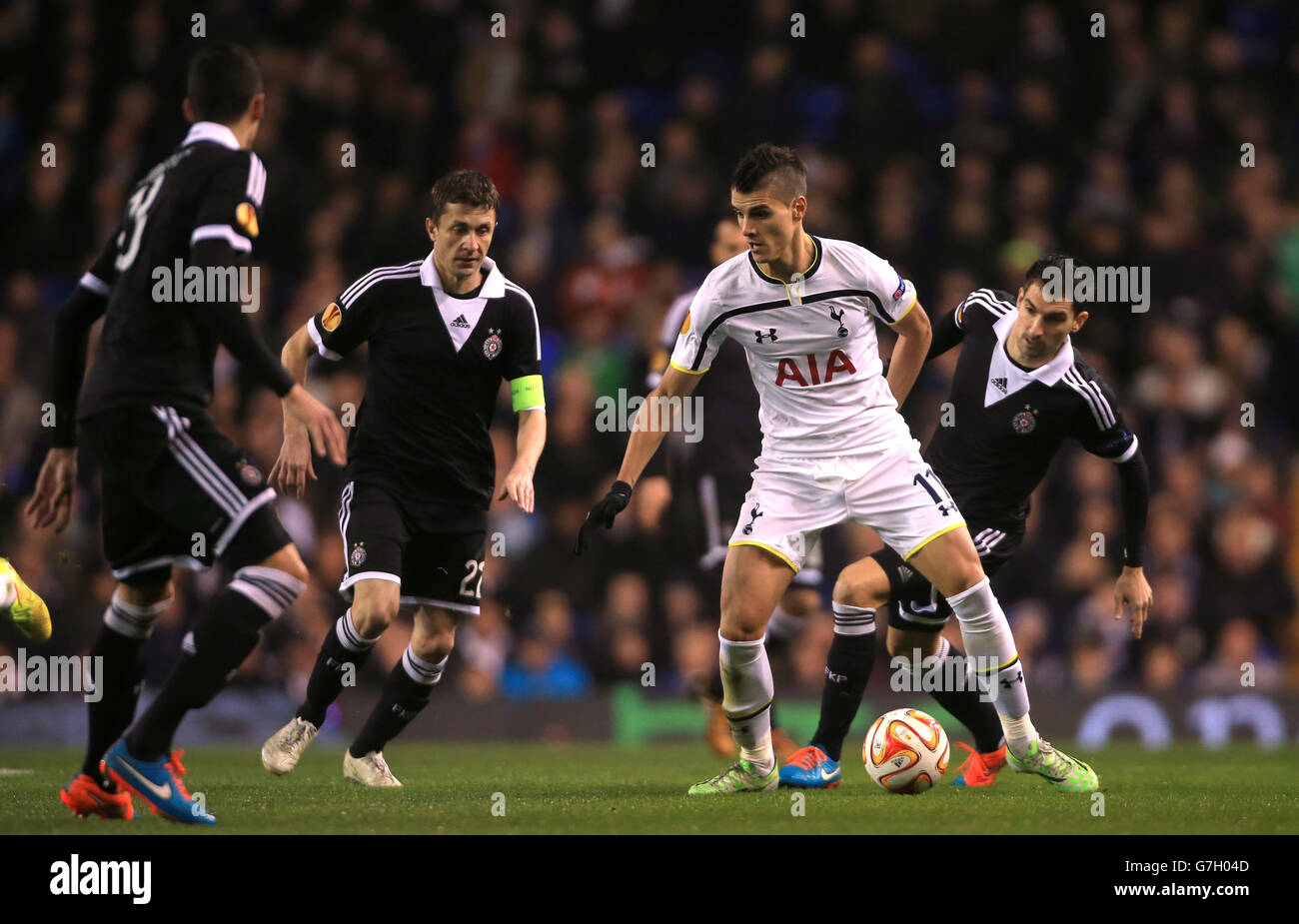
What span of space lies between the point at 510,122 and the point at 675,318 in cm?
641

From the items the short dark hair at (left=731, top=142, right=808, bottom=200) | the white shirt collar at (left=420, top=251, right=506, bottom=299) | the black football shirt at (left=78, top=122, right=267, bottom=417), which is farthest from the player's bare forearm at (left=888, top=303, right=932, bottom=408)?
the black football shirt at (left=78, top=122, right=267, bottom=417)

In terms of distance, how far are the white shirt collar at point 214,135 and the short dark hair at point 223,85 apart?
3 cm

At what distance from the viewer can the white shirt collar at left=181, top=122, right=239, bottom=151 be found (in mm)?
5191

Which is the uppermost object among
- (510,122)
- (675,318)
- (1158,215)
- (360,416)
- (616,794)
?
(510,122)

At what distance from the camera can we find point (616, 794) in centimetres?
651

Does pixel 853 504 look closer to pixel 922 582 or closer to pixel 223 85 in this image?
pixel 922 582

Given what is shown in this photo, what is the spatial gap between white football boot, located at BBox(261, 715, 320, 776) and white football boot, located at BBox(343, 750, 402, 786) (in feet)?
1.01

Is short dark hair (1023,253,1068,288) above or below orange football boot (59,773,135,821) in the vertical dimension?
above

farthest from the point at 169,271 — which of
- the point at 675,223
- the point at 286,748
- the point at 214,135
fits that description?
the point at 675,223

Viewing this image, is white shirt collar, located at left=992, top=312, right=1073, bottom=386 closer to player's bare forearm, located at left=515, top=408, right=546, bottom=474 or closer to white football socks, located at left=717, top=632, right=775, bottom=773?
white football socks, located at left=717, top=632, right=775, bottom=773

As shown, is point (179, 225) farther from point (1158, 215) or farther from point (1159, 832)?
point (1158, 215)

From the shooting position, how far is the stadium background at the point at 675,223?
11625mm
